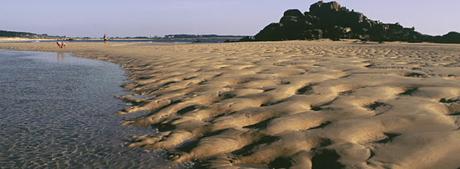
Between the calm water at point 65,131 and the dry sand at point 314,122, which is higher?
the dry sand at point 314,122

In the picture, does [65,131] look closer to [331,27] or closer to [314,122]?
[314,122]

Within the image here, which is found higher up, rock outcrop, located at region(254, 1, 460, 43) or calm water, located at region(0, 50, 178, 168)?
rock outcrop, located at region(254, 1, 460, 43)

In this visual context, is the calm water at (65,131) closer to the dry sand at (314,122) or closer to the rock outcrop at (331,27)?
the dry sand at (314,122)

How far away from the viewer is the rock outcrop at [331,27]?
150 ft

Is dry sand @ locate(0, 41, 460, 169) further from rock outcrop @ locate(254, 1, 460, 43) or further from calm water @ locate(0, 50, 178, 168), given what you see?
rock outcrop @ locate(254, 1, 460, 43)

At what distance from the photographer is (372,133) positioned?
12.7 feet

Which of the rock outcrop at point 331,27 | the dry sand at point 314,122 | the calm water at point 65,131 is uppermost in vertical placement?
the rock outcrop at point 331,27

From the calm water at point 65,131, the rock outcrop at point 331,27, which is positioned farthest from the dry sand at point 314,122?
the rock outcrop at point 331,27

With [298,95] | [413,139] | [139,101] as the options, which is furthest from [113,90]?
[413,139]

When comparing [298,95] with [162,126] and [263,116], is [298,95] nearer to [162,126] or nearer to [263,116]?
[263,116]

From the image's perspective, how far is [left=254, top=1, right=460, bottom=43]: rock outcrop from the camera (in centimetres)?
4581

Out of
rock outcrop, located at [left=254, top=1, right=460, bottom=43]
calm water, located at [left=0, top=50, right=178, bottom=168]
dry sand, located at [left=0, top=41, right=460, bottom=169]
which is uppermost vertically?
rock outcrop, located at [left=254, top=1, right=460, bottom=43]

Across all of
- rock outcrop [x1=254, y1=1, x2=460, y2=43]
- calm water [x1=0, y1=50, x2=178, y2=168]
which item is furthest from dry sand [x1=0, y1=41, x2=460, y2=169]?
rock outcrop [x1=254, y1=1, x2=460, y2=43]

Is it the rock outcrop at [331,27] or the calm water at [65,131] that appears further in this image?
Result: the rock outcrop at [331,27]
